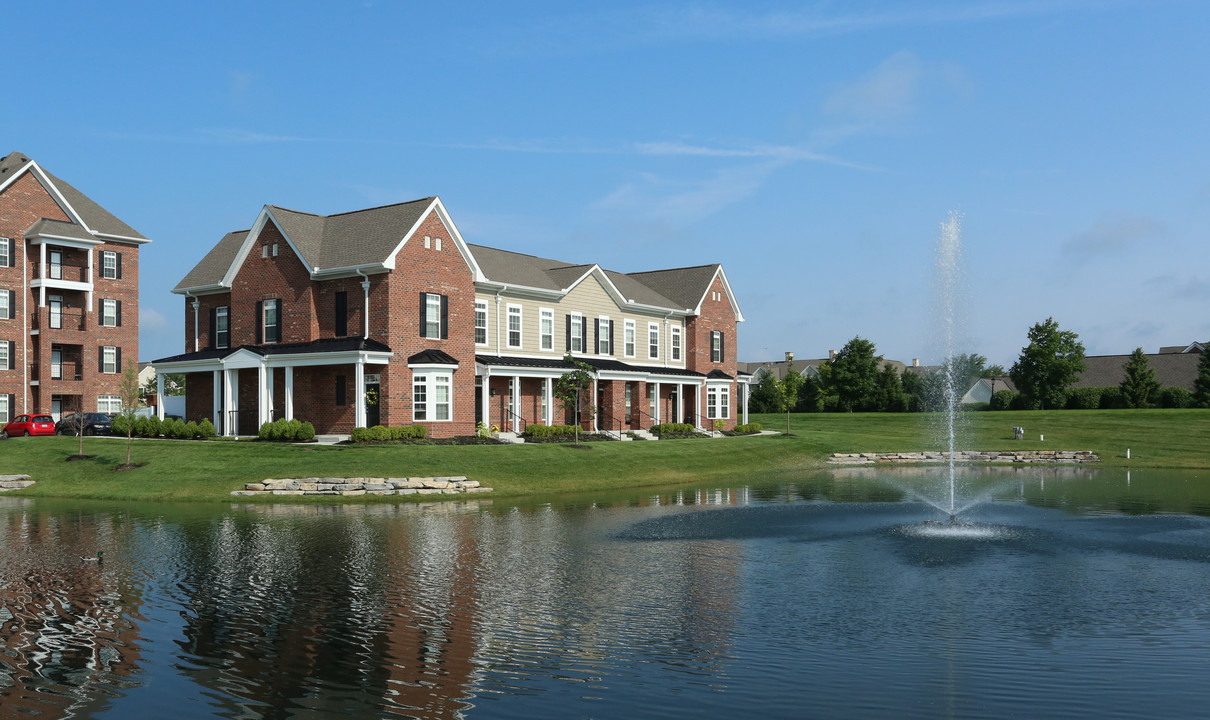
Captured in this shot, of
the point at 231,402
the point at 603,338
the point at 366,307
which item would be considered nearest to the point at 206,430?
the point at 231,402

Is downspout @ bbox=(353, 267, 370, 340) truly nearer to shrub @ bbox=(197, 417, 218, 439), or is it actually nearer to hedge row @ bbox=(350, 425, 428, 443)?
hedge row @ bbox=(350, 425, 428, 443)

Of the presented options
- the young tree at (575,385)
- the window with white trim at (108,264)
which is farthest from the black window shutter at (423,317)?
the window with white trim at (108,264)

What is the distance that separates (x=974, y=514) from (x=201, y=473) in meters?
25.7

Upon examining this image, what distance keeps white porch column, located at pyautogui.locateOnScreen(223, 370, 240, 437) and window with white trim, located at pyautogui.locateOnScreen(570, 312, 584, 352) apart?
18.1m

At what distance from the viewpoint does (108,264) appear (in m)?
64.8

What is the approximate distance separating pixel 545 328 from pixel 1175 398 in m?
58.1

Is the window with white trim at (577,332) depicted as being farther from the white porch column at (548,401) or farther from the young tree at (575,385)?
the young tree at (575,385)

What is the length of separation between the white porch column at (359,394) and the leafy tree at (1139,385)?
67803 mm

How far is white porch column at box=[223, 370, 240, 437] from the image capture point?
4484 cm

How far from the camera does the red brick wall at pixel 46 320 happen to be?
59.5m

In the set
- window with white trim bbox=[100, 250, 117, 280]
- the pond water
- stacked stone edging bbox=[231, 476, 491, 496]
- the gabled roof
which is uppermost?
the gabled roof

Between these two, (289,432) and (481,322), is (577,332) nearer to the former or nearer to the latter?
(481,322)

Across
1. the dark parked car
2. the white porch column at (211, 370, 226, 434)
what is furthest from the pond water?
the dark parked car

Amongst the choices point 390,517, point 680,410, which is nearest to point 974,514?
point 390,517
